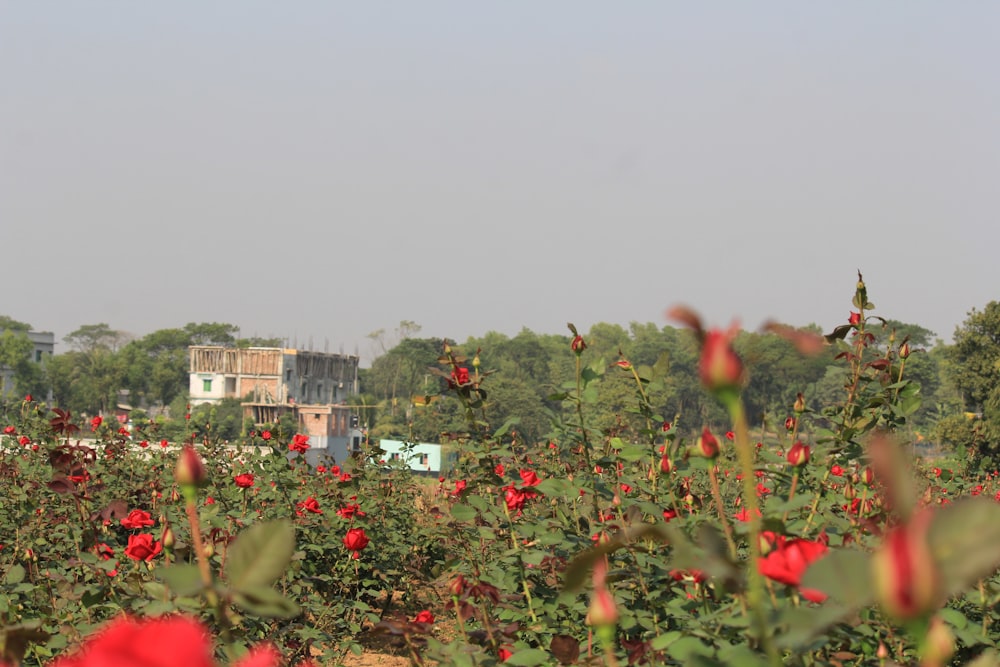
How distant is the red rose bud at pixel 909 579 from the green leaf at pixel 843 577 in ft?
0.55

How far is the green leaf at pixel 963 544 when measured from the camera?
0.65 m

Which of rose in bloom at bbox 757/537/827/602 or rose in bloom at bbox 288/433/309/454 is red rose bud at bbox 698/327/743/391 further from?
rose in bloom at bbox 288/433/309/454

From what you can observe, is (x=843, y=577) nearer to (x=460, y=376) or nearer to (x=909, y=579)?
(x=909, y=579)

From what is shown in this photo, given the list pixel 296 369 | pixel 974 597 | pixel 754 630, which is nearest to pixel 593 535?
pixel 974 597

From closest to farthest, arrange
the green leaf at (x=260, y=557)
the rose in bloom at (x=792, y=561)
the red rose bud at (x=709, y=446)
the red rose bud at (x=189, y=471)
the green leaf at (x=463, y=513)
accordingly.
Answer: the green leaf at (x=260, y=557)
the rose in bloom at (x=792, y=561)
the red rose bud at (x=189, y=471)
the red rose bud at (x=709, y=446)
the green leaf at (x=463, y=513)

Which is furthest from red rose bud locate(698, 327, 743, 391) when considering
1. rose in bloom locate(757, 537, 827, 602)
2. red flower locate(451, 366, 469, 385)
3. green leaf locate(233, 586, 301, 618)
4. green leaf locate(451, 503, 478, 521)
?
red flower locate(451, 366, 469, 385)

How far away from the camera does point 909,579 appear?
0.62 meters

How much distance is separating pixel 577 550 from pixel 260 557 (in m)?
1.94

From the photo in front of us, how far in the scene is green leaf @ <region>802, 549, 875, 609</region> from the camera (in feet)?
2.60

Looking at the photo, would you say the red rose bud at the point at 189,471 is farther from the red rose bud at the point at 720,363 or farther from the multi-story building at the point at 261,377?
the multi-story building at the point at 261,377

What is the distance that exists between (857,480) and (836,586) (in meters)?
2.38

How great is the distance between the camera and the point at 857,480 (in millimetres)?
3039

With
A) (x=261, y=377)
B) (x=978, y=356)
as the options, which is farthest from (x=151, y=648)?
(x=261, y=377)

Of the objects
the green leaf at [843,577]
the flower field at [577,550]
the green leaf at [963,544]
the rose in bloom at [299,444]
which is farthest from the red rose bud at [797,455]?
the rose in bloom at [299,444]
